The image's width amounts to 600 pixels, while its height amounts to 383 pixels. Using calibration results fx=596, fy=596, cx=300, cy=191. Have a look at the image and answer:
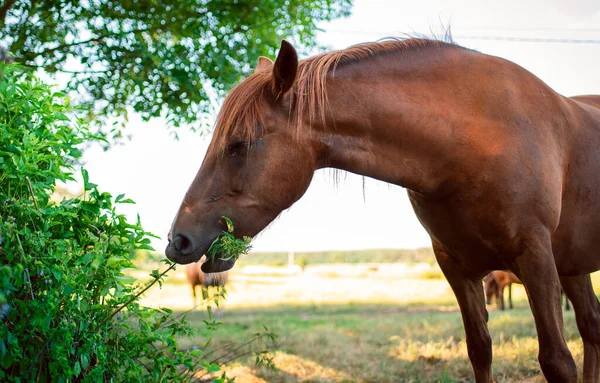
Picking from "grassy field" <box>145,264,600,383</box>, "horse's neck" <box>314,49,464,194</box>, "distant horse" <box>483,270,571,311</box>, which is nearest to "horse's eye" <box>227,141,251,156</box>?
"horse's neck" <box>314,49,464,194</box>

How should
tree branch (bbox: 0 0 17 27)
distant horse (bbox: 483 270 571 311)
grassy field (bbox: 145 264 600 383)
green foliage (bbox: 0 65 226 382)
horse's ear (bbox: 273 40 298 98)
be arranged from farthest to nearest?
distant horse (bbox: 483 270 571 311) → tree branch (bbox: 0 0 17 27) → grassy field (bbox: 145 264 600 383) → horse's ear (bbox: 273 40 298 98) → green foliage (bbox: 0 65 226 382)

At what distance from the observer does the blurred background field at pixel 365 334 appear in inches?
207

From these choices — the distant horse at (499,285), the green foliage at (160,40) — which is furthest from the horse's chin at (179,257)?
the distant horse at (499,285)

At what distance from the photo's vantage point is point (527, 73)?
3.44m

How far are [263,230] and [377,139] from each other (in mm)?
738

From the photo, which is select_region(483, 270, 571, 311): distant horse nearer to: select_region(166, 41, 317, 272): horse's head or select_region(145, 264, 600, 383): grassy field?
select_region(145, 264, 600, 383): grassy field

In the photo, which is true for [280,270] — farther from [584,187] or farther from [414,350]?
[584,187]

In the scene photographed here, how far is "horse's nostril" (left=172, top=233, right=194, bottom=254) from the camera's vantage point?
107 inches

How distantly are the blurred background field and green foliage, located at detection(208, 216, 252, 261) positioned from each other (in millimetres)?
369

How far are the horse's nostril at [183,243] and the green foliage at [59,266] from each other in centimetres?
15

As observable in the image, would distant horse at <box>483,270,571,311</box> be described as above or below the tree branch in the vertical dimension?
below

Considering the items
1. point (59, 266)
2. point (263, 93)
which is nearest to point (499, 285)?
point (263, 93)

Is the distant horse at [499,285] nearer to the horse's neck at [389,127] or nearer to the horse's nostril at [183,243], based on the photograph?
the horse's neck at [389,127]

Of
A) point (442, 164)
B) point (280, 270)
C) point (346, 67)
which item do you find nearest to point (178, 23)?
point (346, 67)
